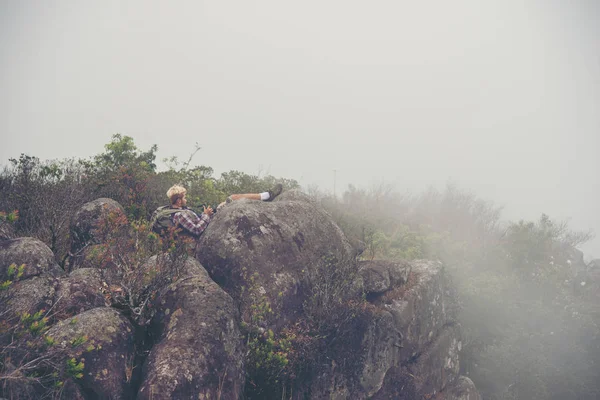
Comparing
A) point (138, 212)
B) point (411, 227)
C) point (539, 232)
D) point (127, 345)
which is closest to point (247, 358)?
point (127, 345)

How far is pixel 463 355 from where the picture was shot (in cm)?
1527

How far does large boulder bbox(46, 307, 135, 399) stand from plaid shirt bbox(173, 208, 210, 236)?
3326 millimetres

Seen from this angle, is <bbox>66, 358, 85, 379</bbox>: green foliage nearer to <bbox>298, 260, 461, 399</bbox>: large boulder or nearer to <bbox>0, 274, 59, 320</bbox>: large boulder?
<bbox>0, 274, 59, 320</bbox>: large boulder

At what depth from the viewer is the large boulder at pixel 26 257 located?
Answer: 6.39m

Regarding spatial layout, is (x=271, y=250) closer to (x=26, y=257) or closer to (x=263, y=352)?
(x=263, y=352)

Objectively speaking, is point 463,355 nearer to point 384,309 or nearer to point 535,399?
point 535,399

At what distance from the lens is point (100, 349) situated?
518 cm

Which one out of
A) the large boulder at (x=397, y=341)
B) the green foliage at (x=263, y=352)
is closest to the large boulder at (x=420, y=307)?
the large boulder at (x=397, y=341)

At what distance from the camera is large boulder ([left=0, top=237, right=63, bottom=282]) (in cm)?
639

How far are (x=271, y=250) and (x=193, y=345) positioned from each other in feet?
11.0

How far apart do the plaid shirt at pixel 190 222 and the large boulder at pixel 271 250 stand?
0.46 m

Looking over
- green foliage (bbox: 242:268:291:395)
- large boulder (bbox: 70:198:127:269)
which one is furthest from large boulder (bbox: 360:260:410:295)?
large boulder (bbox: 70:198:127:269)

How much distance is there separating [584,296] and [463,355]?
13289 millimetres

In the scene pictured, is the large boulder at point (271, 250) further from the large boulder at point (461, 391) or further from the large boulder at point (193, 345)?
the large boulder at point (461, 391)
